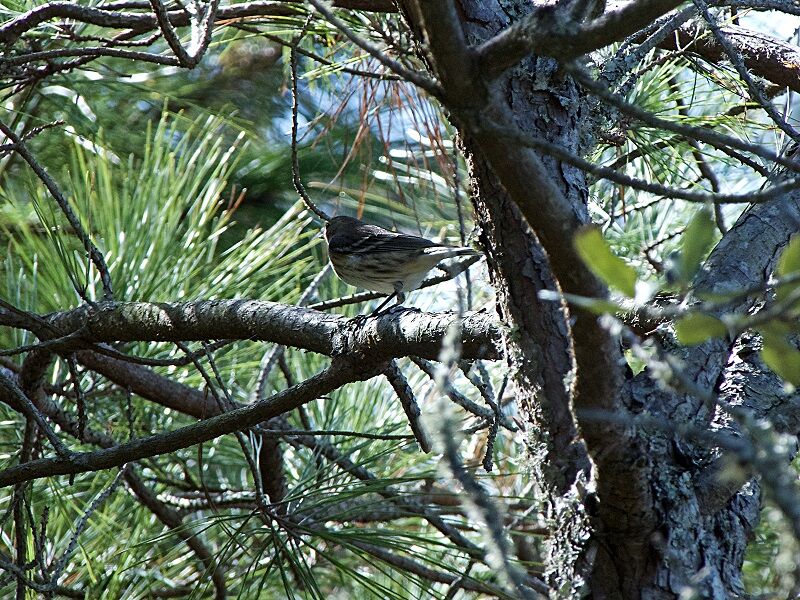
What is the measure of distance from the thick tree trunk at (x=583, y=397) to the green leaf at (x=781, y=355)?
198 mm

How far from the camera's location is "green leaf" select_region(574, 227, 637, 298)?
527 mm

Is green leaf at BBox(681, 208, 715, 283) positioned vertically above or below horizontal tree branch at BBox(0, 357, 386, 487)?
below

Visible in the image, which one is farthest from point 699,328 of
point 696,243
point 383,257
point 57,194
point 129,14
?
point 383,257

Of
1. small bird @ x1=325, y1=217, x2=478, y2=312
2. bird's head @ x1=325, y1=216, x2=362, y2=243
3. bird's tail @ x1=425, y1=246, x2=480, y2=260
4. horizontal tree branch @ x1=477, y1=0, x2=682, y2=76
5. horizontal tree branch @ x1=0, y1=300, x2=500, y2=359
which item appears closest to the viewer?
horizontal tree branch @ x1=477, y1=0, x2=682, y2=76

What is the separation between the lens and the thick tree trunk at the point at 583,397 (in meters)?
0.76

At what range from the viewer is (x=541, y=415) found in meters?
0.96

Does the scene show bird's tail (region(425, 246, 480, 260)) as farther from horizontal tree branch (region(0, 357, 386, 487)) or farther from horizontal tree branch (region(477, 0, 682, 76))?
horizontal tree branch (region(477, 0, 682, 76))

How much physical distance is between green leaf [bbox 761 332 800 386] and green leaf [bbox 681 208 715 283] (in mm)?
69

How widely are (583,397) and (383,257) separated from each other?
5.44 feet

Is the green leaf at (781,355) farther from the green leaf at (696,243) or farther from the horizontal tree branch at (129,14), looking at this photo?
the horizontal tree branch at (129,14)

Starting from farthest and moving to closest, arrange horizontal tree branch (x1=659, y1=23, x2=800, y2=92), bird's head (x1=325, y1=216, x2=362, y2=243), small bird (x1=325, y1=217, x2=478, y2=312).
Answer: bird's head (x1=325, y1=216, x2=362, y2=243), small bird (x1=325, y1=217, x2=478, y2=312), horizontal tree branch (x1=659, y1=23, x2=800, y2=92)

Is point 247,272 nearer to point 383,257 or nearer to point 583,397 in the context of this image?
point 383,257

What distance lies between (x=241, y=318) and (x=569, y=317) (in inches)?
30.2

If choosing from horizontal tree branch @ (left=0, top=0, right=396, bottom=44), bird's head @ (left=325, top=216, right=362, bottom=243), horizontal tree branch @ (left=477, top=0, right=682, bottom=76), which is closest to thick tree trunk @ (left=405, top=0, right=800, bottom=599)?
horizontal tree branch @ (left=477, top=0, right=682, bottom=76)
